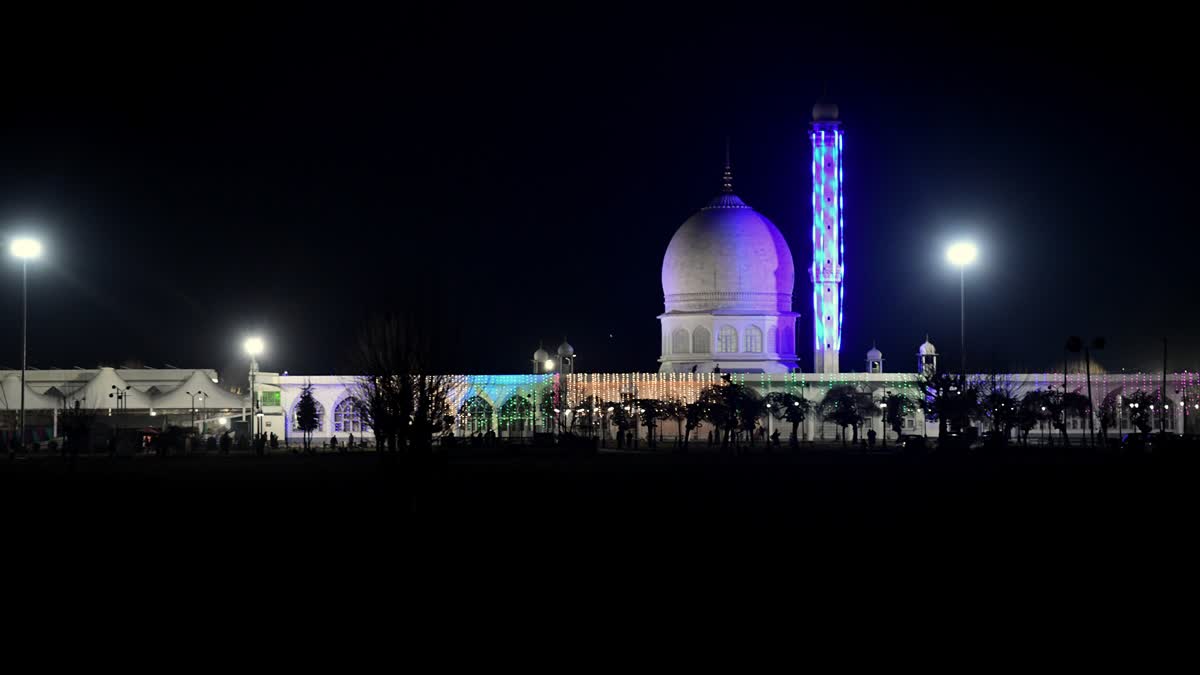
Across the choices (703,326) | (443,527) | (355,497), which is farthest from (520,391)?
(443,527)

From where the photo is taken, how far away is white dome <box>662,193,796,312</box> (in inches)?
4286

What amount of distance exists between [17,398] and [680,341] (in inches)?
1638

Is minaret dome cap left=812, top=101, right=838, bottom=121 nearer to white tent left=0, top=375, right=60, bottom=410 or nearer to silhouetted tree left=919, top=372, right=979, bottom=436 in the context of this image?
silhouetted tree left=919, top=372, right=979, bottom=436

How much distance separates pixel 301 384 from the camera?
108m

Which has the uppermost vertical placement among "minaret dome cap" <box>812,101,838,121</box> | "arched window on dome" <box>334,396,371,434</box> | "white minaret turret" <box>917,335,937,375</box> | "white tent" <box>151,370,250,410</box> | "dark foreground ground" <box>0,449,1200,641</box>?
"minaret dome cap" <box>812,101,838,121</box>

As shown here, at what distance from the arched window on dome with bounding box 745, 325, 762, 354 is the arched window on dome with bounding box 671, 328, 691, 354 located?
385cm

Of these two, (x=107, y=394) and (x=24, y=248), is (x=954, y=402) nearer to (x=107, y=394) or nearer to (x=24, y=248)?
(x=24, y=248)

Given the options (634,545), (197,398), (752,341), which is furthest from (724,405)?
(634,545)

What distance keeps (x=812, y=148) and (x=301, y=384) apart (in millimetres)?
36492

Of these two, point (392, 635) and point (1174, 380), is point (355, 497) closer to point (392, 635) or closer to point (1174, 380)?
point (392, 635)

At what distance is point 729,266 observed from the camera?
357ft

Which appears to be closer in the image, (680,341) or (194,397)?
(194,397)

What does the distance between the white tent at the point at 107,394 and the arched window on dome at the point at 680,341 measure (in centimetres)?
Result: 3469

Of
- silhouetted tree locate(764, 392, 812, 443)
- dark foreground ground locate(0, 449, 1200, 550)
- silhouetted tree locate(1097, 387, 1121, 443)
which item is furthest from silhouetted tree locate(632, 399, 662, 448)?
dark foreground ground locate(0, 449, 1200, 550)
